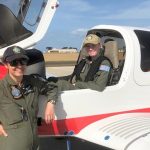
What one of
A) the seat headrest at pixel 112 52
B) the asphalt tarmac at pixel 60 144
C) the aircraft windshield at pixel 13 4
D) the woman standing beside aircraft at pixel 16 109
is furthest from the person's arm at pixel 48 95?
the seat headrest at pixel 112 52

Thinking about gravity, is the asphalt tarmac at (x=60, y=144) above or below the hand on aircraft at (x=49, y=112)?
below

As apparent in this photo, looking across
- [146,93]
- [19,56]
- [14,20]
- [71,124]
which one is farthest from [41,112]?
[146,93]

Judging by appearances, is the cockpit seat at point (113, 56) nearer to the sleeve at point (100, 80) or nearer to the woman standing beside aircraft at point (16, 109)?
the sleeve at point (100, 80)

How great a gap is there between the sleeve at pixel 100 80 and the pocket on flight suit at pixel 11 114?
1.36 m

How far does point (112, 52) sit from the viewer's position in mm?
5809

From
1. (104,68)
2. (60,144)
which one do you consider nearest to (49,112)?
(104,68)

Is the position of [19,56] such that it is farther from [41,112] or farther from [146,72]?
[146,72]

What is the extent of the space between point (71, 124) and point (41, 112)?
0.45m

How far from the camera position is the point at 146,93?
554 cm

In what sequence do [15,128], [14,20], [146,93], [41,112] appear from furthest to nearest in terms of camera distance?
1. [146,93]
2. [14,20]
3. [41,112]
4. [15,128]

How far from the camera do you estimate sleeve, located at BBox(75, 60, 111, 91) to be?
5.05m

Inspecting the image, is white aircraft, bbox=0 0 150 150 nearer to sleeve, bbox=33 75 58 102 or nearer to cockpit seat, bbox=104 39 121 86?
cockpit seat, bbox=104 39 121 86

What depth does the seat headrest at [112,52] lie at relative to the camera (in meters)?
5.73

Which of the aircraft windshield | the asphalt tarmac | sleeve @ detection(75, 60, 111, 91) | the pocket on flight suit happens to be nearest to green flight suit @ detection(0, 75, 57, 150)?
the pocket on flight suit
